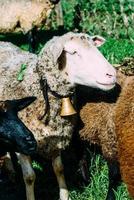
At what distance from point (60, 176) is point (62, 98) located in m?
0.96

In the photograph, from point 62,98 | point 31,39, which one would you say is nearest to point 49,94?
point 62,98

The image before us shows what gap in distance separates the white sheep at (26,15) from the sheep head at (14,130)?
7.22 m

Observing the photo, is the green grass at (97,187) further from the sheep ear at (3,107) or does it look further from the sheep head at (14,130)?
the sheep ear at (3,107)

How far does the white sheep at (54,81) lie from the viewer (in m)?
6.02

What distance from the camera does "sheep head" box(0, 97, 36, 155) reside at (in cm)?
538

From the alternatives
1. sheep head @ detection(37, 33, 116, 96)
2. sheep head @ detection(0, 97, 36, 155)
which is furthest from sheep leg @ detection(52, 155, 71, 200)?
sheep head @ detection(0, 97, 36, 155)

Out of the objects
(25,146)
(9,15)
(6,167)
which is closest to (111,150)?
(25,146)

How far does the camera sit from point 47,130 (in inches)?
248

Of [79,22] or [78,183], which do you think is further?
[79,22]

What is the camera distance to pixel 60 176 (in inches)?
265

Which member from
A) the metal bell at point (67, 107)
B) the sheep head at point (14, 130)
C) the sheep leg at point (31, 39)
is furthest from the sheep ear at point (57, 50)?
the sheep leg at point (31, 39)

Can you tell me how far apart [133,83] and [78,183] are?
169 cm

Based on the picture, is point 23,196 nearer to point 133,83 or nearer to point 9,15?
point 133,83

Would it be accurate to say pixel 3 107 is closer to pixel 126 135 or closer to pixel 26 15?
pixel 126 135
